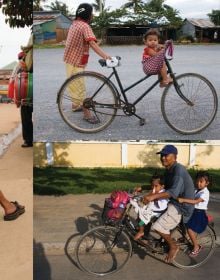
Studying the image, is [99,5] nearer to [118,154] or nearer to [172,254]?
[118,154]

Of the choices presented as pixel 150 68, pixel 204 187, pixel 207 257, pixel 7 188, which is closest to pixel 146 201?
pixel 204 187

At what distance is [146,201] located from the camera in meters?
1.78

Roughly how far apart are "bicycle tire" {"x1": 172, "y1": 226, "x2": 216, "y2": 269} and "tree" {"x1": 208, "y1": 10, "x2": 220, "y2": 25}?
77cm

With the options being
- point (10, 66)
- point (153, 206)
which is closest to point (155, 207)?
point (153, 206)

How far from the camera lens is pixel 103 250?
2.15 m

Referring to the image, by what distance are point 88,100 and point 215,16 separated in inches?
19.5

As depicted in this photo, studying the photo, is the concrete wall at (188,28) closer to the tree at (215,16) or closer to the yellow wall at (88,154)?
the tree at (215,16)

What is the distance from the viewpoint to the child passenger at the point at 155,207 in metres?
1.69

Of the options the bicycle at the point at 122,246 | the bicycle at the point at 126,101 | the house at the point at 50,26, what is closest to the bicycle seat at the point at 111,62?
the bicycle at the point at 126,101

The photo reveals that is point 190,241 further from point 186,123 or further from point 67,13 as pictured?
point 67,13

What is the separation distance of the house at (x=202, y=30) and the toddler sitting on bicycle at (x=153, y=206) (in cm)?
49

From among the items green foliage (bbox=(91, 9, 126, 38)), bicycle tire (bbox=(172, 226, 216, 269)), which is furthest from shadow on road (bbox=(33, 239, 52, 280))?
green foliage (bbox=(91, 9, 126, 38))

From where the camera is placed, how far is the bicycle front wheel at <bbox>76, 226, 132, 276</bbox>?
196cm

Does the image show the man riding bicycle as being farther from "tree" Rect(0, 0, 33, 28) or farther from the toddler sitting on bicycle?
"tree" Rect(0, 0, 33, 28)
